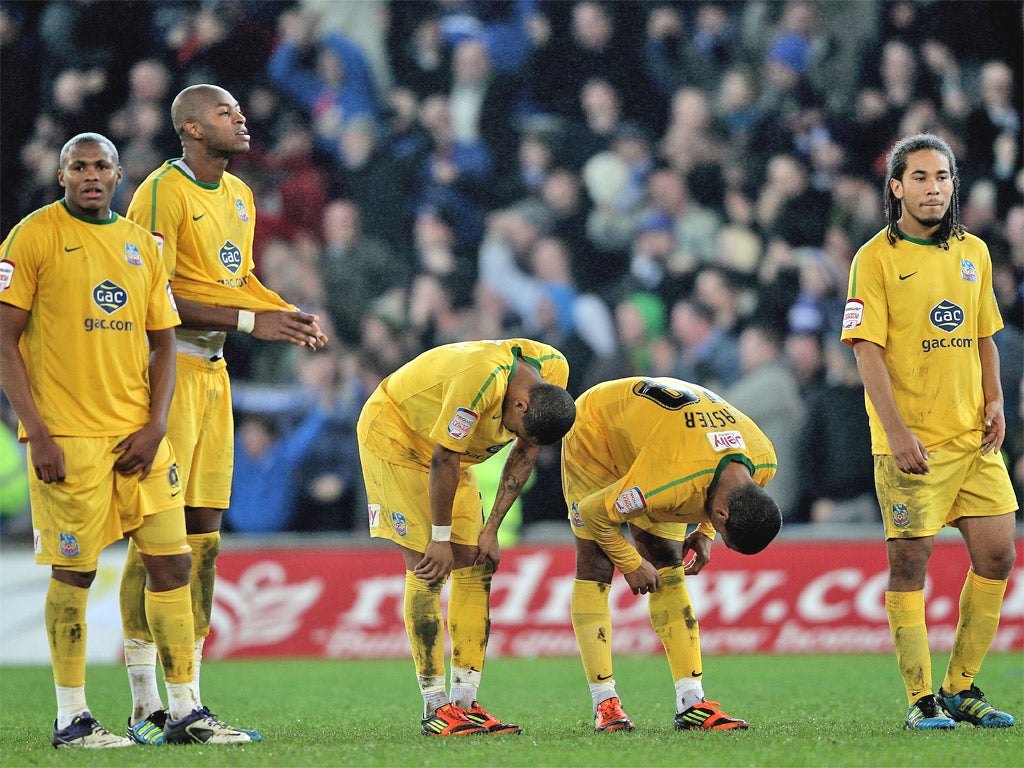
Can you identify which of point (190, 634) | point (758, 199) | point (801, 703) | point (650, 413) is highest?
point (758, 199)

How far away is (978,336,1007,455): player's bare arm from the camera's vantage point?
214 inches

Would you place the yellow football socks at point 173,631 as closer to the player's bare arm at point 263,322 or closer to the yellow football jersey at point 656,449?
the player's bare arm at point 263,322

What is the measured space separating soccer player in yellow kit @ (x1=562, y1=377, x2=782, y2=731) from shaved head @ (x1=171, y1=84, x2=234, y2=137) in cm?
213

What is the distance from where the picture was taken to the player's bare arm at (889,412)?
17.1 feet

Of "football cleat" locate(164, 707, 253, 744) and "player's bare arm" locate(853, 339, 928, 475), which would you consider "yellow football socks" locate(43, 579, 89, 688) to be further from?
"player's bare arm" locate(853, 339, 928, 475)

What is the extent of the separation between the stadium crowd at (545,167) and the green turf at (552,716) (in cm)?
372

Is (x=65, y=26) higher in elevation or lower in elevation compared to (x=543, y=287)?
higher

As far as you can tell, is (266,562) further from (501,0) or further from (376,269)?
(501,0)

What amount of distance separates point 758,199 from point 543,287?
8.58 ft

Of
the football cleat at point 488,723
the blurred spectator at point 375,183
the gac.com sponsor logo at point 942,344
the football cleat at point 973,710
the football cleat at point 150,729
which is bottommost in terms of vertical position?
the football cleat at point 973,710

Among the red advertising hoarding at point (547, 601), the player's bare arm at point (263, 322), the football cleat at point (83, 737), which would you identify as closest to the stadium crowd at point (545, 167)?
the red advertising hoarding at point (547, 601)

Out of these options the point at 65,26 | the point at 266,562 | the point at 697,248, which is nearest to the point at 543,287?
Result: the point at 697,248

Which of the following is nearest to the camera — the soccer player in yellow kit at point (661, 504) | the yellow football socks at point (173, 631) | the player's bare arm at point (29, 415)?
the player's bare arm at point (29, 415)

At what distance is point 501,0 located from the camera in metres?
15.0
